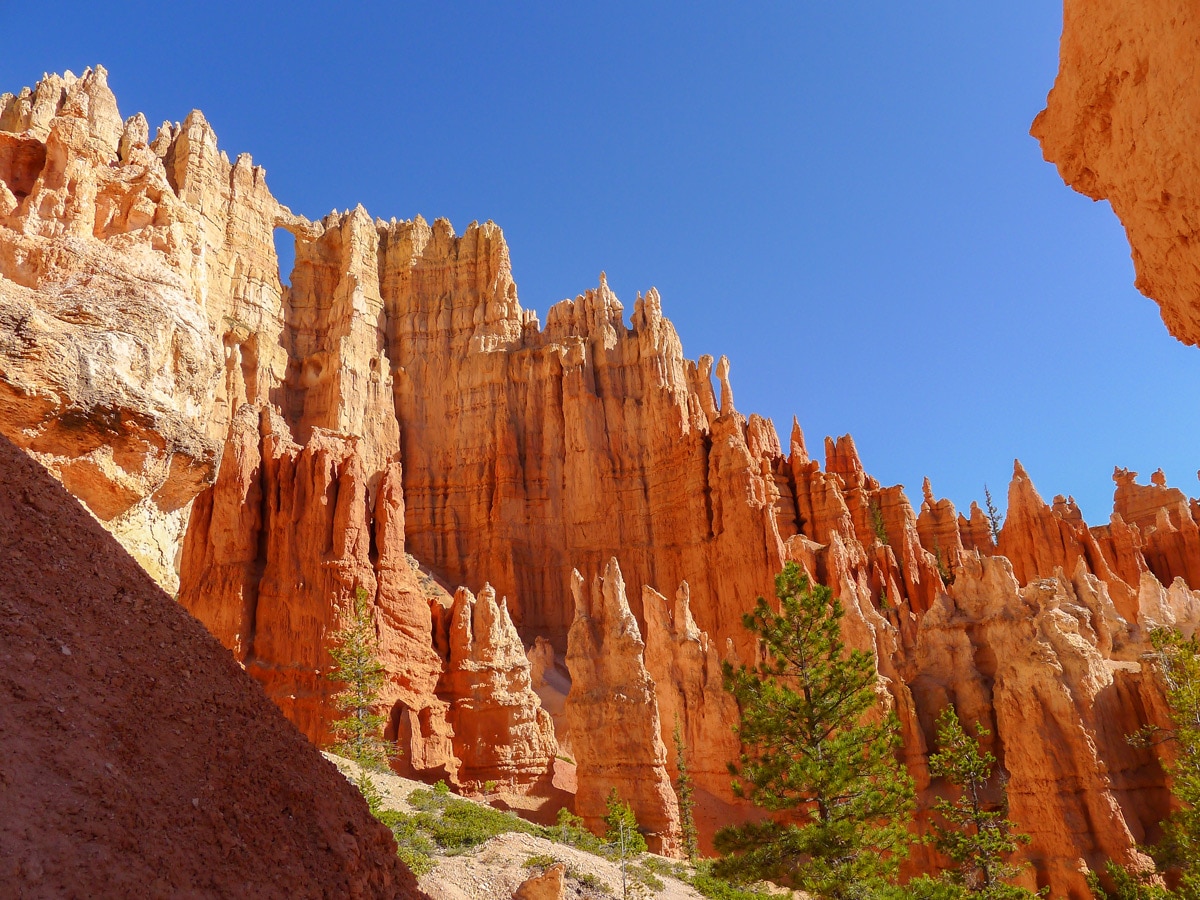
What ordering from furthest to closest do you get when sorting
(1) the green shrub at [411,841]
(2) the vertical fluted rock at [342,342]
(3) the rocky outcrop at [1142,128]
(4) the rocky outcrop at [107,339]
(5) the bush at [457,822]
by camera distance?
1. (2) the vertical fluted rock at [342,342]
2. (5) the bush at [457,822]
3. (1) the green shrub at [411,841]
4. (4) the rocky outcrop at [107,339]
5. (3) the rocky outcrop at [1142,128]

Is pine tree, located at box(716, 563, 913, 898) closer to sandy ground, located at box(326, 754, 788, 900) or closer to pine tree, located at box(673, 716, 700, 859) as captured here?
sandy ground, located at box(326, 754, 788, 900)

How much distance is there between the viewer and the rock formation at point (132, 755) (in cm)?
371

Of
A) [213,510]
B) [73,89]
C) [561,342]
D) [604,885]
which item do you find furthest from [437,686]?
[73,89]

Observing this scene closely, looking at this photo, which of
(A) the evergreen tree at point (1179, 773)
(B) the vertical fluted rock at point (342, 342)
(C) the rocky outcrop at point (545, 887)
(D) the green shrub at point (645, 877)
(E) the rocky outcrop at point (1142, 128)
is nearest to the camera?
(E) the rocky outcrop at point (1142, 128)

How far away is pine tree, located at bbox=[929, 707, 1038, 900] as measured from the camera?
20.8 metres

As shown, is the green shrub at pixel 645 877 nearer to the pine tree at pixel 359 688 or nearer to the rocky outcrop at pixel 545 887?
the rocky outcrop at pixel 545 887

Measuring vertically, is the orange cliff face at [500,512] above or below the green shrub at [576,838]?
above

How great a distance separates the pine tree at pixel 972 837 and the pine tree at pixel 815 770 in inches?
74.7

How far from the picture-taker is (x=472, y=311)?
221 ft

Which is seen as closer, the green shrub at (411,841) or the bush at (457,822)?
the green shrub at (411,841)

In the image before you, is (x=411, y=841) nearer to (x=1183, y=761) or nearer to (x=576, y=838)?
(x=576, y=838)

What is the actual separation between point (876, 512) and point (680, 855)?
40500 millimetres

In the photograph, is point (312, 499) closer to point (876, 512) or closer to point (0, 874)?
point (0, 874)

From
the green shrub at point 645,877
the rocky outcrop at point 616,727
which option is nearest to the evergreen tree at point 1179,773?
the green shrub at point 645,877
